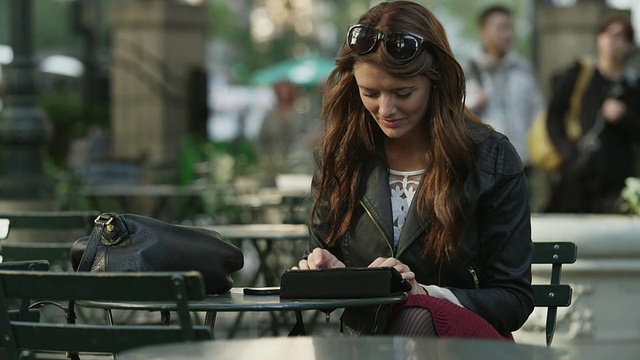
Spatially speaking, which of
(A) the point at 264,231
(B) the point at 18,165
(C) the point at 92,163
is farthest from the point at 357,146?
(C) the point at 92,163

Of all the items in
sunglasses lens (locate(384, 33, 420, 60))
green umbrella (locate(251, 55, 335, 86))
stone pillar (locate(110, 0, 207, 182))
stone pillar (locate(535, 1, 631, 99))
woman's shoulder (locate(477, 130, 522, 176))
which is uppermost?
sunglasses lens (locate(384, 33, 420, 60))

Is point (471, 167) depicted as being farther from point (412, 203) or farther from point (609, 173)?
point (609, 173)

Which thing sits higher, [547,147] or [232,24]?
[547,147]

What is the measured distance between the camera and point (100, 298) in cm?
369

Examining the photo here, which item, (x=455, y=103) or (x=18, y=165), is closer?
(x=455, y=103)

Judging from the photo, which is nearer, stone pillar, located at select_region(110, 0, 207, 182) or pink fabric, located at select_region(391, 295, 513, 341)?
pink fabric, located at select_region(391, 295, 513, 341)

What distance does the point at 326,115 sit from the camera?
4816 mm

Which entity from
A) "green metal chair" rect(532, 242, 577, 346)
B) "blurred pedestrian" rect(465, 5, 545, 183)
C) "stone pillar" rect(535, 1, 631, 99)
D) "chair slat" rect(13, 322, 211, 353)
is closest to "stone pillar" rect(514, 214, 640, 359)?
"green metal chair" rect(532, 242, 577, 346)

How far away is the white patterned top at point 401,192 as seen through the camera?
4605 millimetres

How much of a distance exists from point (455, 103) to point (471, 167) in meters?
0.20

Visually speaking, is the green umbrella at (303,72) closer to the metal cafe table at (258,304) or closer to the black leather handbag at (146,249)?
the black leather handbag at (146,249)

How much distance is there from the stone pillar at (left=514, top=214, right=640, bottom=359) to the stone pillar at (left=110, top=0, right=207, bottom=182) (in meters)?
11.5

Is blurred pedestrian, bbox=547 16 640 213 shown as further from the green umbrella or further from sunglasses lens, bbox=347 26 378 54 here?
the green umbrella

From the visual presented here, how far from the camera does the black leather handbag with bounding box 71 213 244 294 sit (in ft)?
13.9
